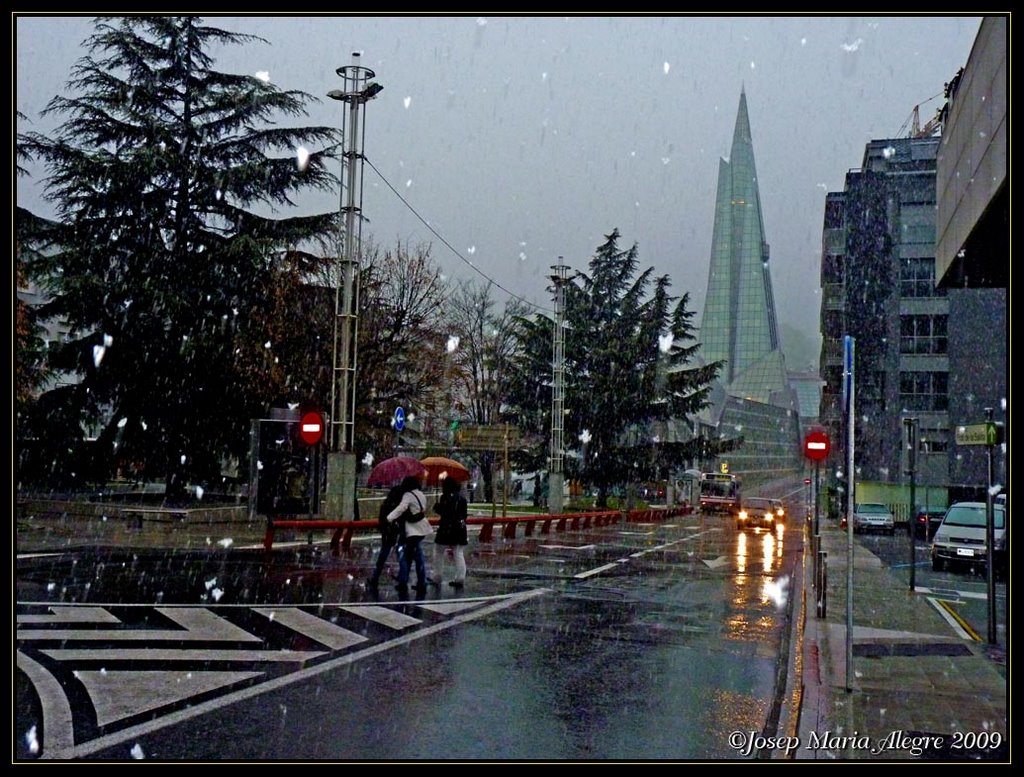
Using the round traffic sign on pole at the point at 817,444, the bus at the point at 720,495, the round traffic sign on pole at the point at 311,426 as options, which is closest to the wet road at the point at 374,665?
the round traffic sign on pole at the point at 817,444

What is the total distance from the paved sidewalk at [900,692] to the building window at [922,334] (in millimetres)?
45317

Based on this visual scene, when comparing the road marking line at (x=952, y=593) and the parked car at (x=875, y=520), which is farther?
the parked car at (x=875, y=520)

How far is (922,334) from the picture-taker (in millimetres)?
55750

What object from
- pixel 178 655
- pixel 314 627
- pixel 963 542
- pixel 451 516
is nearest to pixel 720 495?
pixel 963 542

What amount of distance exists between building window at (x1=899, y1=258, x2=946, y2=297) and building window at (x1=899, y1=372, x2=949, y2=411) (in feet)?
15.6

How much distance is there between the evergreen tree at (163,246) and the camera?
29.2 metres

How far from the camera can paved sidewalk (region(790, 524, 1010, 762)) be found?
665 centimetres

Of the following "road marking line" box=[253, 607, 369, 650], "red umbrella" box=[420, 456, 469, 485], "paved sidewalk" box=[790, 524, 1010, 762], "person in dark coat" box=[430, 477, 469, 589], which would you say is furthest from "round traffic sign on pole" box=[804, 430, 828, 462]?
"red umbrella" box=[420, 456, 469, 485]

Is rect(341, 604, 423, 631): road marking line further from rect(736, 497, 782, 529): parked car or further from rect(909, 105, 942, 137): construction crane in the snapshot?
rect(909, 105, 942, 137): construction crane

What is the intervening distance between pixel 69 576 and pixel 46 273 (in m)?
16.5

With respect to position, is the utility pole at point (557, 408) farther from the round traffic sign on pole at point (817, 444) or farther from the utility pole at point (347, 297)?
the round traffic sign on pole at point (817, 444)

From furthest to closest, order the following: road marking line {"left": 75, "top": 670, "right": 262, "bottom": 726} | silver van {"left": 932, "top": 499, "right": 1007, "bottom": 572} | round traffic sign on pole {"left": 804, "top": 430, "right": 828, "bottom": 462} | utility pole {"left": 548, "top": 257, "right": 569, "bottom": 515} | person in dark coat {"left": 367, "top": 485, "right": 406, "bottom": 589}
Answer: utility pole {"left": 548, "top": 257, "right": 569, "bottom": 515} < silver van {"left": 932, "top": 499, "right": 1007, "bottom": 572} < round traffic sign on pole {"left": 804, "top": 430, "right": 828, "bottom": 462} < person in dark coat {"left": 367, "top": 485, "right": 406, "bottom": 589} < road marking line {"left": 75, "top": 670, "right": 262, "bottom": 726}

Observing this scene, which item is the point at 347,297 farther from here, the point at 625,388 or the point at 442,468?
the point at 625,388

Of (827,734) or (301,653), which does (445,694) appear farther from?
(827,734)
